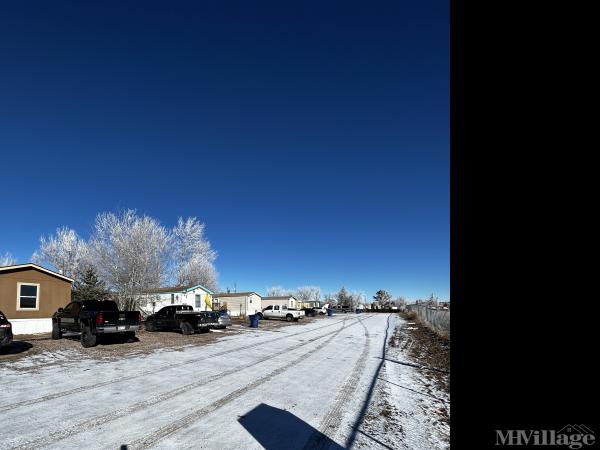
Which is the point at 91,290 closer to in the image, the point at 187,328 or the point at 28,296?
the point at 28,296

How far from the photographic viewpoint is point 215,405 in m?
6.80

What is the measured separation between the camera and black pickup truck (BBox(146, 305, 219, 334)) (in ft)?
67.9

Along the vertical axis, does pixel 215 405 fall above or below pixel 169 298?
above

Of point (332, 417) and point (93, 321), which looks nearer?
point (332, 417)

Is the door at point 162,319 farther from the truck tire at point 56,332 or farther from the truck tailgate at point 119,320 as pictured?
the truck tailgate at point 119,320

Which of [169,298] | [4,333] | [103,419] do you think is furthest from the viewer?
[169,298]

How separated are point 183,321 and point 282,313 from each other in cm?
2022

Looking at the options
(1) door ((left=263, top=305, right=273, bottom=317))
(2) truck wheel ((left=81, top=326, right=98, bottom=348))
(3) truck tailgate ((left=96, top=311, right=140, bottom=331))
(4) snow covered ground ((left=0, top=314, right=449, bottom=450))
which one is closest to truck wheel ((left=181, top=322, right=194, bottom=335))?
(3) truck tailgate ((left=96, top=311, right=140, bottom=331))

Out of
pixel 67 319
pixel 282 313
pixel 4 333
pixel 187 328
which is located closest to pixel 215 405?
pixel 4 333

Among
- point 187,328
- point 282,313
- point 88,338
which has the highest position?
point 88,338

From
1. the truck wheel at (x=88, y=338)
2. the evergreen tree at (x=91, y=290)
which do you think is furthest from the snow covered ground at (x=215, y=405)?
the evergreen tree at (x=91, y=290)

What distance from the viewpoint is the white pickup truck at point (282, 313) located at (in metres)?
39.4
